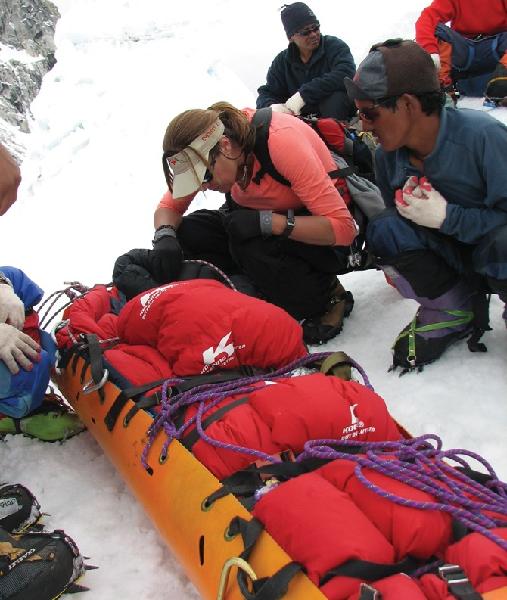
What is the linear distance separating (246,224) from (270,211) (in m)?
0.12

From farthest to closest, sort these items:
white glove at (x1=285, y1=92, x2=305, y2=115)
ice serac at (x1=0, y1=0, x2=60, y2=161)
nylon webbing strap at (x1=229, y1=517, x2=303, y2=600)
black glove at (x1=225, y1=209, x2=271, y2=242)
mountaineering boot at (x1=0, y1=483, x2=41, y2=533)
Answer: ice serac at (x1=0, y1=0, x2=60, y2=161) → white glove at (x1=285, y1=92, x2=305, y2=115) → black glove at (x1=225, y1=209, x2=271, y2=242) → mountaineering boot at (x1=0, y1=483, x2=41, y2=533) → nylon webbing strap at (x1=229, y1=517, x2=303, y2=600)

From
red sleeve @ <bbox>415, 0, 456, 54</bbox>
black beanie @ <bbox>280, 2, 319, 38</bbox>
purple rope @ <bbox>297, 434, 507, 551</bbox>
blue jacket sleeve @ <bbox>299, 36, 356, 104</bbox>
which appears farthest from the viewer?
Answer: red sleeve @ <bbox>415, 0, 456, 54</bbox>

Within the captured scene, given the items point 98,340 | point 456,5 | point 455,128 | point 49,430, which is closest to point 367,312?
point 455,128

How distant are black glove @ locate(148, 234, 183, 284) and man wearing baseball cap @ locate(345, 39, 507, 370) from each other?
956 mm

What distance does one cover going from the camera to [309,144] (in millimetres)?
2586

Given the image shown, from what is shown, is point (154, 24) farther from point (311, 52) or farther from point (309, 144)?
point (309, 144)

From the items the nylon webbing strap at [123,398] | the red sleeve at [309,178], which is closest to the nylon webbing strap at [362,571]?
the nylon webbing strap at [123,398]

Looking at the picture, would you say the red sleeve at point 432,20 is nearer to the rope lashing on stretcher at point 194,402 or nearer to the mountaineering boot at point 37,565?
the rope lashing on stretcher at point 194,402

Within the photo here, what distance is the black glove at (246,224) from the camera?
8.65 ft

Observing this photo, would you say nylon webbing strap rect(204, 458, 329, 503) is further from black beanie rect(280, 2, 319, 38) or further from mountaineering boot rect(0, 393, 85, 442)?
black beanie rect(280, 2, 319, 38)

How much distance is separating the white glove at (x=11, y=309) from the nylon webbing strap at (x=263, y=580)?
133 centimetres

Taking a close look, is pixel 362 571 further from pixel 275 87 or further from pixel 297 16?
pixel 275 87

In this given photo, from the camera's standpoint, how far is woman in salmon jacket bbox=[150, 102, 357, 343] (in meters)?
2.39

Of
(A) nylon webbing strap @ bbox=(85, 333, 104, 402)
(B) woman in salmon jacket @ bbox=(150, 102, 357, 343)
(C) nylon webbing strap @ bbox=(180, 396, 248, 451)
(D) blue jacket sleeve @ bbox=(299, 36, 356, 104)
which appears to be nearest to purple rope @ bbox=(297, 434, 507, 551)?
(C) nylon webbing strap @ bbox=(180, 396, 248, 451)
